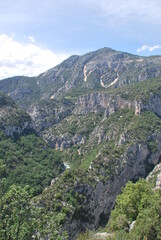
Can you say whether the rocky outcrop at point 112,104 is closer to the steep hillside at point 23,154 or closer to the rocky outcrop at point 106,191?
the rocky outcrop at point 106,191

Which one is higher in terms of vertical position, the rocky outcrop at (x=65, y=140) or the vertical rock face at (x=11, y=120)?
the vertical rock face at (x=11, y=120)

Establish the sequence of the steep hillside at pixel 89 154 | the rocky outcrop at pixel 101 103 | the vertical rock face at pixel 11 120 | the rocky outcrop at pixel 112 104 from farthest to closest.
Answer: the rocky outcrop at pixel 101 103, the rocky outcrop at pixel 112 104, the vertical rock face at pixel 11 120, the steep hillside at pixel 89 154

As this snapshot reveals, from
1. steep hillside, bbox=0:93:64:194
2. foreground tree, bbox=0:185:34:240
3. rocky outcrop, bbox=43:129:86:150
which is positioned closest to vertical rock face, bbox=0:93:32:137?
steep hillside, bbox=0:93:64:194

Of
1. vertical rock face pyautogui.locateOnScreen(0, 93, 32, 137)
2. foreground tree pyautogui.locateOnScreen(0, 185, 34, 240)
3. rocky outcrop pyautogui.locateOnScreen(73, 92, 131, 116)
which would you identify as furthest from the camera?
rocky outcrop pyautogui.locateOnScreen(73, 92, 131, 116)

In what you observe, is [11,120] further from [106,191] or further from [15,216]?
[15,216]

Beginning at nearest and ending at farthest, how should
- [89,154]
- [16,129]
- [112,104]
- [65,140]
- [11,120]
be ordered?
1. [11,120]
2. [16,129]
3. [89,154]
4. [112,104]
5. [65,140]

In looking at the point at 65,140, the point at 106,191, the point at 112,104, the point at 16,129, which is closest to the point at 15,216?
the point at 106,191

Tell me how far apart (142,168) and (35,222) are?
3267 inches

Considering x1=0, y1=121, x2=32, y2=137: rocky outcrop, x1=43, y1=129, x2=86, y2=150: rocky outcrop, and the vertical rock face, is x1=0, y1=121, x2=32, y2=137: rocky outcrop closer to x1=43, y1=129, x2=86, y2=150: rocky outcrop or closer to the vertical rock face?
the vertical rock face

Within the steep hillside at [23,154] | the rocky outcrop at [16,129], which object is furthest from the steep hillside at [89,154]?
the rocky outcrop at [16,129]

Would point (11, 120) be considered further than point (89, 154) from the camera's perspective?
No

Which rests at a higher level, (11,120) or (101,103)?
(101,103)

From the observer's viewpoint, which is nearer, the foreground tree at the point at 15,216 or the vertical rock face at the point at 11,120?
the foreground tree at the point at 15,216

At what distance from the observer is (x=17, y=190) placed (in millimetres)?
19141
